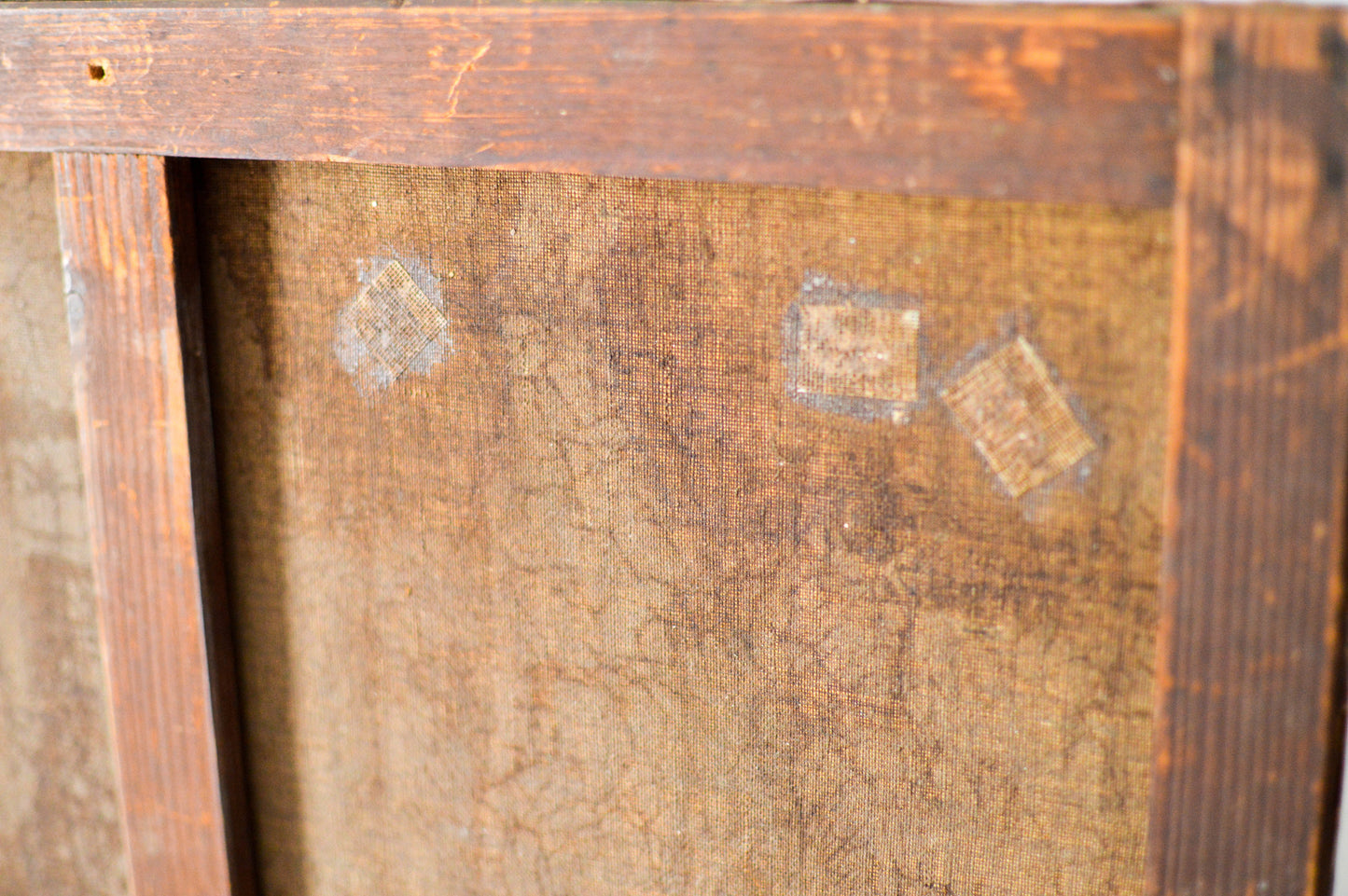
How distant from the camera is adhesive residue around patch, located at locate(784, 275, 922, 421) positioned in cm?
53

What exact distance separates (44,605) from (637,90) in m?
0.60

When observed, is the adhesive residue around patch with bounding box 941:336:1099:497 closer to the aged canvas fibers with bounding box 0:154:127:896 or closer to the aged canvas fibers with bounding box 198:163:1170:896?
the aged canvas fibers with bounding box 198:163:1170:896

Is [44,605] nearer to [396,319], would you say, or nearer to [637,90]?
[396,319]

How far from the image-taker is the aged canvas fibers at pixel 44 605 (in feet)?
2.43

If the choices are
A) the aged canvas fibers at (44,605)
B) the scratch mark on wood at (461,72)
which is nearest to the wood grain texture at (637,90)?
the scratch mark on wood at (461,72)

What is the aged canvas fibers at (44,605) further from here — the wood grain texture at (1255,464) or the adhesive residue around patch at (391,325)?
the wood grain texture at (1255,464)

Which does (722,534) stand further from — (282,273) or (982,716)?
(282,273)

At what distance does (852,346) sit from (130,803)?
593 millimetres

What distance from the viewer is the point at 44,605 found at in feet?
2.59

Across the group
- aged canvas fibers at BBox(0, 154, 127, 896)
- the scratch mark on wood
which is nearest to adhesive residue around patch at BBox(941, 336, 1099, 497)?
the scratch mark on wood

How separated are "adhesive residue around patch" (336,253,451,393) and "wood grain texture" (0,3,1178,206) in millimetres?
82

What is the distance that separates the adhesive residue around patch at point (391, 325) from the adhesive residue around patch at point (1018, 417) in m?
0.30

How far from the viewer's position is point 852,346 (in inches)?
21.4

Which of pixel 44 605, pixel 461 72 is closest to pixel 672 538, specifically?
pixel 461 72
